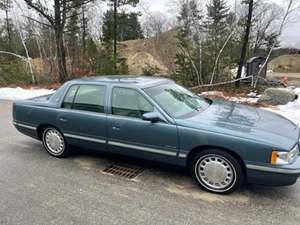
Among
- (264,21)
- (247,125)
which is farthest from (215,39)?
(247,125)

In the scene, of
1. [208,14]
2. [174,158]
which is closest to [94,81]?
[174,158]

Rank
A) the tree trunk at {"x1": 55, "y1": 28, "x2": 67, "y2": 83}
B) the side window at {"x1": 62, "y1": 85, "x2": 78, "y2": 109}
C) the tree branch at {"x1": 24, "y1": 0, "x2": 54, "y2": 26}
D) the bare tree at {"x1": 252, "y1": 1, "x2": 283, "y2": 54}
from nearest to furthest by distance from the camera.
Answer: the side window at {"x1": 62, "y1": 85, "x2": 78, "y2": 109}
the bare tree at {"x1": 252, "y1": 1, "x2": 283, "y2": 54}
the tree branch at {"x1": 24, "y1": 0, "x2": 54, "y2": 26}
the tree trunk at {"x1": 55, "y1": 28, "x2": 67, "y2": 83}

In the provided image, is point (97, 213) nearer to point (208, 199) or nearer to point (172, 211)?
point (172, 211)

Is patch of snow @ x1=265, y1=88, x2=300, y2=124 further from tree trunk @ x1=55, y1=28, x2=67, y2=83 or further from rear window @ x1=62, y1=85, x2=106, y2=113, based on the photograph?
tree trunk @ x1=55, y1=28, x2=67, y2=83

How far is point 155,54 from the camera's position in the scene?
62.1 ft

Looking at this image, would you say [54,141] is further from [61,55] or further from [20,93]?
[61,55]

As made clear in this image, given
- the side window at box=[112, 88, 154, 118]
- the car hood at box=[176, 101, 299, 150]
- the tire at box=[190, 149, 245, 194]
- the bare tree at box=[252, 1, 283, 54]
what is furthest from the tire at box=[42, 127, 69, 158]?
the bare tree at box=[252, 1, 283, 54]

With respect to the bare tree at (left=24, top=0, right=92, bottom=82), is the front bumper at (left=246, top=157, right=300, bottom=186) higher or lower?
lower

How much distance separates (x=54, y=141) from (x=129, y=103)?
161cm

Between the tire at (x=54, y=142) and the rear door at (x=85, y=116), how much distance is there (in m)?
Result: 0.17

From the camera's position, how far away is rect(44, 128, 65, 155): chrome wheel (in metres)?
4.73

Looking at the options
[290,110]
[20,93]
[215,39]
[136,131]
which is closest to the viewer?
[136,131]

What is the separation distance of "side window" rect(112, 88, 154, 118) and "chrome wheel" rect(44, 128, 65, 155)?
4.00 ft

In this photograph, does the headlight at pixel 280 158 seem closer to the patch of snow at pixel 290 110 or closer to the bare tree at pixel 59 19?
the patch of snow at pixel 290 110
